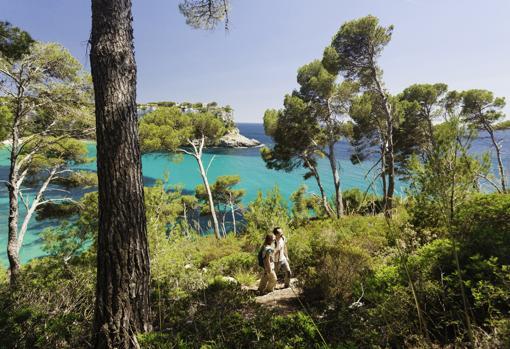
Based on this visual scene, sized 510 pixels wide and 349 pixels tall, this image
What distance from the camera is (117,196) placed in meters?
2.49

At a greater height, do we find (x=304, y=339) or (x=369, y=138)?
(x=369, y=138)

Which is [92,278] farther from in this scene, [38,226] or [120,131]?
[38,226]

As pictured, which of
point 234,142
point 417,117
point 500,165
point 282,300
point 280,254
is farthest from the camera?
point 234,142

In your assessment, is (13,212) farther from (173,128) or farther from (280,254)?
(173,128)

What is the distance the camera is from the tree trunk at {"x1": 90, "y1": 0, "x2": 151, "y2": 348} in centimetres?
248

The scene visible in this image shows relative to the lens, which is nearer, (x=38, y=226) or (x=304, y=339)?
(x=304, y=339)

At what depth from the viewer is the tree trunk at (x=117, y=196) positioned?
248 cm

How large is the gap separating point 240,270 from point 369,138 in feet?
39.4

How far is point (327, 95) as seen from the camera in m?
13.4

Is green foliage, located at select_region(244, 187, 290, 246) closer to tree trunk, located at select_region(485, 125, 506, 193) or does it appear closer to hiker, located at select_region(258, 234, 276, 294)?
hiker, located at select_region(258, 234, 276, 294)

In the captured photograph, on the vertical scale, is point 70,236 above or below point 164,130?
below

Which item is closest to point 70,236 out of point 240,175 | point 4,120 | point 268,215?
point 4,120

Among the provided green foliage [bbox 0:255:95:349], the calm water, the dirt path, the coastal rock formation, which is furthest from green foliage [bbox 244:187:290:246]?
the coastal rock formation

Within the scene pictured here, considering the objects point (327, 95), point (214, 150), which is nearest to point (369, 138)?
point (327, 95)
